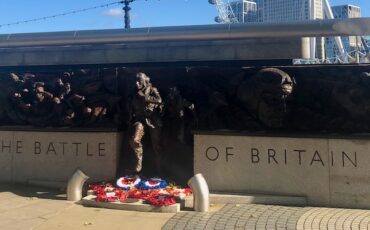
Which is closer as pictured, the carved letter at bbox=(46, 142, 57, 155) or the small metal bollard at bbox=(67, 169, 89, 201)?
the small metal bollard at bbox=(67, 169, 89, 201)

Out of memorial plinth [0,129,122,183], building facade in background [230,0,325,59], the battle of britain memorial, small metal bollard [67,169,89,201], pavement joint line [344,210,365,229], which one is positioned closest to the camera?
pavement joint line [344,210,365,229]

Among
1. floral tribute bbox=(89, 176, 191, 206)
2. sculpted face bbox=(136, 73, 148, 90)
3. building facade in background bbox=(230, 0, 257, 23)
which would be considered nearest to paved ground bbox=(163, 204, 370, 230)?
floral tribute bbox=(89, 176, 191, 206)

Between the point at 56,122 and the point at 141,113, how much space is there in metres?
2.44

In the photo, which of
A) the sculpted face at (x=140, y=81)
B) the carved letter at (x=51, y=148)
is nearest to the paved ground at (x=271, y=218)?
the sculpted face at (x=140, y=81)

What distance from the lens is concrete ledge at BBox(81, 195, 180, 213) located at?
8.00 m

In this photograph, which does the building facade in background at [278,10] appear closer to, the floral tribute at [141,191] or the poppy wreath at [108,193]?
the floral tribute at [141,191]

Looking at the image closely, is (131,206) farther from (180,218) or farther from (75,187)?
(75,187)

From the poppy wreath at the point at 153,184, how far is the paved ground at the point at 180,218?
1.00 m

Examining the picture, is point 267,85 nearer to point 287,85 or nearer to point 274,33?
point 287,85

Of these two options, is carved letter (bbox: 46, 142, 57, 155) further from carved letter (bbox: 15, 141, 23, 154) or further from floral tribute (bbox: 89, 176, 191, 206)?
floral tribute (bbox: 89, 176, 191, 206)

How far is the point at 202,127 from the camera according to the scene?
933 centimetres

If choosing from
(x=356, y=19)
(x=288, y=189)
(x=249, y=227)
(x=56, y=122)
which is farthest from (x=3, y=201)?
(x=356, y=19)

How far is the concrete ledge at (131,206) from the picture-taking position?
800cm

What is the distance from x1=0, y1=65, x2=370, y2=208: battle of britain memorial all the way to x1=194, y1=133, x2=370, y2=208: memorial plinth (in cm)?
2
